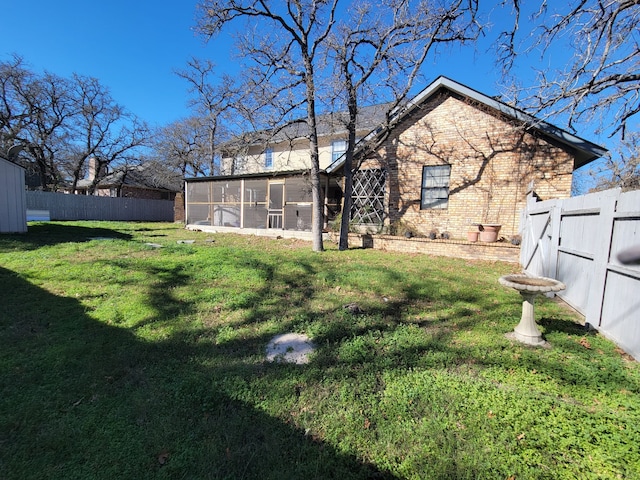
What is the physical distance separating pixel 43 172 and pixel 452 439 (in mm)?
32059

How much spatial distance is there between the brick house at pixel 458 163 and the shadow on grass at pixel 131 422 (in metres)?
9.08

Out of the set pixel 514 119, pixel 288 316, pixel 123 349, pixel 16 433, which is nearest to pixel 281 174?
pixel 514 119

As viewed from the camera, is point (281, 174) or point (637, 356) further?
point (281, 174)

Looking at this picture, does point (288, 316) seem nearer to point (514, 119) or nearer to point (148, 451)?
point (148, 451)

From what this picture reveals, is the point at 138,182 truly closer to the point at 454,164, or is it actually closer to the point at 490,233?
the point at 454,164

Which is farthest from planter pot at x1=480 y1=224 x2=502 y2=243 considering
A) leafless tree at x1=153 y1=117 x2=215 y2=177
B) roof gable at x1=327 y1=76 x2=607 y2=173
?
leafless tree at x1=153 y1=117 x2=215 y2=177

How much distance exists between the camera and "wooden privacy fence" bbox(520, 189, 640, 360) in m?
3.26

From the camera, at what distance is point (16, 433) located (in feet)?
7.22

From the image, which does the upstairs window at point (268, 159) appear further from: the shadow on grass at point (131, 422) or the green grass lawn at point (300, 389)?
the shadow on grass at point (131, 422)

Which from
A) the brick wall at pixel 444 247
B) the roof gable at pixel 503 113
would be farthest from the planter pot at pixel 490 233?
the roof gable at pixel 503 113

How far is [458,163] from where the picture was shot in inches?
394

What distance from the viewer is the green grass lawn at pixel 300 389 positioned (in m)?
1.98

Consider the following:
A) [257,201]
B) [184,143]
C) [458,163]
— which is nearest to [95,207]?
[184,143]

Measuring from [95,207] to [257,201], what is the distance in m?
14.8
